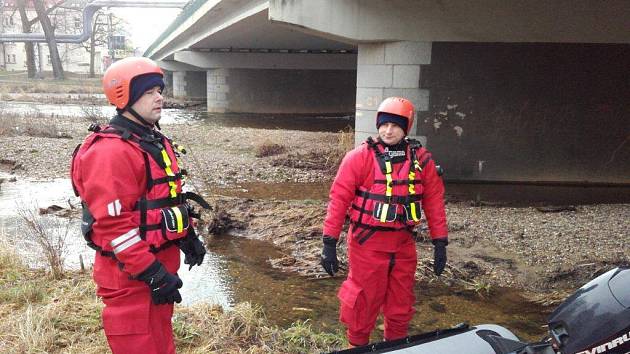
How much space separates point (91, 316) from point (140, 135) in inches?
73.0

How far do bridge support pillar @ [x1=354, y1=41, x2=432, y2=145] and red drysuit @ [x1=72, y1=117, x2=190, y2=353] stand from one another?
706 cm

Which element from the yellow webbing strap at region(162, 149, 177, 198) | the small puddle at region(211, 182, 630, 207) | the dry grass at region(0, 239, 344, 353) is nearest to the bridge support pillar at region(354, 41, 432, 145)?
the small puddle at region(211, 182, 630, 207)

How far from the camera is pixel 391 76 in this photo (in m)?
9.09

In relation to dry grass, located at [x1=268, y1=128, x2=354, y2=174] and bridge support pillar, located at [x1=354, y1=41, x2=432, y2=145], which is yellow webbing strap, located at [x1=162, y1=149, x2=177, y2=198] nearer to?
bridge support pillar, located at [x1=354, y1=41, x2=432, y2=145]

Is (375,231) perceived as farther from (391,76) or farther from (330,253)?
(391,76)

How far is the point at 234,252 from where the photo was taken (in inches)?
241

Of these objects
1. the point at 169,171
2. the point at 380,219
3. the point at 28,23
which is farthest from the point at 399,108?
the point at 28,23

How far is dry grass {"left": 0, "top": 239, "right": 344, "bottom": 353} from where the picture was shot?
10.6ft

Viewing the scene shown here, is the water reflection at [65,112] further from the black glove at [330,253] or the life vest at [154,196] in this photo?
the life vest at [154,196]

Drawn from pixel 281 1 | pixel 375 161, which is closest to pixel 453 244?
pixel 375 161

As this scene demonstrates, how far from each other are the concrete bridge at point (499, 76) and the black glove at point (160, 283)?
7.33 meters

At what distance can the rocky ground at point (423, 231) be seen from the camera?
5.32 metres

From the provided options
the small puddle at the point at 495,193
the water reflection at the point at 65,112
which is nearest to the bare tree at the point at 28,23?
the water reflection at the point at 65,112

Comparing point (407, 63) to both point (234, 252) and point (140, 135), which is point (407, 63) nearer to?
point (234, 252)
